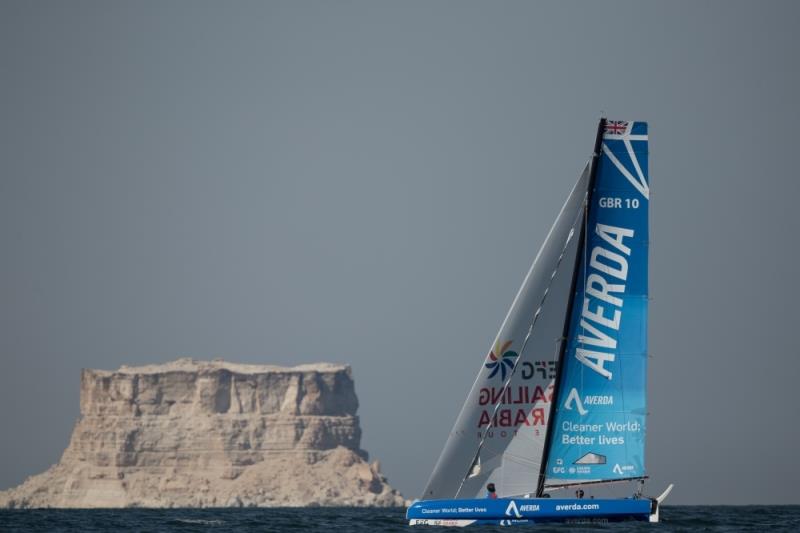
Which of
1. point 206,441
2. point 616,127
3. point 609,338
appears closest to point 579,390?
point 609,338

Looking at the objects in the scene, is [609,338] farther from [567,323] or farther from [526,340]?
[526,340]

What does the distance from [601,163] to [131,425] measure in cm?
11666

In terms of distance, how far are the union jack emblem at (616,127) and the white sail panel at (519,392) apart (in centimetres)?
110

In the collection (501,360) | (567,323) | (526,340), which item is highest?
(567,323)

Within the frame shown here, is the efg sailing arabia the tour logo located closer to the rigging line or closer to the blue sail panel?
the rigging line

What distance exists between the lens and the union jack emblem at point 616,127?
2997 centimetres

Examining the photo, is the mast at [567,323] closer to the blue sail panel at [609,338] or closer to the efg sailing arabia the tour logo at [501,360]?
the blue sail panel at [609,338]

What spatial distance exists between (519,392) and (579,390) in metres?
1.35

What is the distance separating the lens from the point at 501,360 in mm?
30969

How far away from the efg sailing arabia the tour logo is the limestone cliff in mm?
103669

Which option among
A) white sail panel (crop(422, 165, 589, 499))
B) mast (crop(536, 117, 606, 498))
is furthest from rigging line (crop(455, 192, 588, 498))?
mast (crop(536, 117, 606, 498))

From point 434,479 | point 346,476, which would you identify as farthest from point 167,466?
point 434,479

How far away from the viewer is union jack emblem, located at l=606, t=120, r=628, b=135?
29969 mm

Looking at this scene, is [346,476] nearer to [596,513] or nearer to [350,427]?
[350,427]
